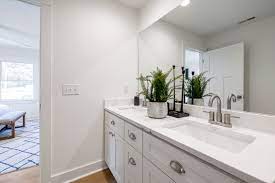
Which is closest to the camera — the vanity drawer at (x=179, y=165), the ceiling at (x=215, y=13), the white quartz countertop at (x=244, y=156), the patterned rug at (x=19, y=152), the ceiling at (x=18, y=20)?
the white quartz countertop at (x=244, y=156)

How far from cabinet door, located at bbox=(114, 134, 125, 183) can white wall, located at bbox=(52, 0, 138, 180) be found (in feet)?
1.60

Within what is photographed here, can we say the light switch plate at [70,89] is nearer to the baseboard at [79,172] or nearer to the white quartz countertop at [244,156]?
the baseboard at [79,172]

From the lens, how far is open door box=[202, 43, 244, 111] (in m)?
1.08

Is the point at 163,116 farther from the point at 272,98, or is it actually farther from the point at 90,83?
the point at 90,83

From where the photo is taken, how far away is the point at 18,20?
8.57ft

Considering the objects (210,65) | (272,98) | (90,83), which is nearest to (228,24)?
(210,65)

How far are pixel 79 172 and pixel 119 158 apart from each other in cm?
68

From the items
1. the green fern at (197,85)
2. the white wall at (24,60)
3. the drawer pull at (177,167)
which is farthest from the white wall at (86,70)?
the white wall at (24,60)

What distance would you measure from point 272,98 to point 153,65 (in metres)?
1.31

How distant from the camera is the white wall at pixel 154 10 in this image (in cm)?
161

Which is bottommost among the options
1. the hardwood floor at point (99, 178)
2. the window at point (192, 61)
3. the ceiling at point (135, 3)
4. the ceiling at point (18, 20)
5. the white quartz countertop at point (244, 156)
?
the hardwood floor at point (99, 178)

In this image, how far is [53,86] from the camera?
5.27 ft

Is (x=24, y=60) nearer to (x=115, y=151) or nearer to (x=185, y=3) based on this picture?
(x=115, y=151)

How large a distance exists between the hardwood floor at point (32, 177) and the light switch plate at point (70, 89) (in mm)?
1045
